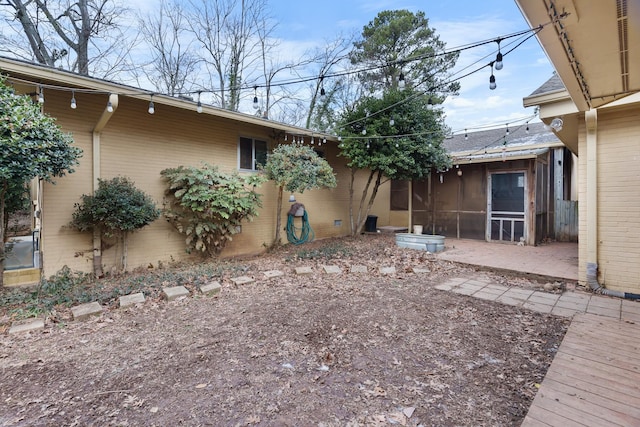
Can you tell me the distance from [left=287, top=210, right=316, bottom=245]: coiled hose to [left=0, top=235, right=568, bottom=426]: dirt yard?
3.92 metres

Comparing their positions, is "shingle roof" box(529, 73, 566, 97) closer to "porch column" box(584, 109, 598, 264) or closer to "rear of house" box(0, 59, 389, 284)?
"porch column" box(584, 109, 598, 264)

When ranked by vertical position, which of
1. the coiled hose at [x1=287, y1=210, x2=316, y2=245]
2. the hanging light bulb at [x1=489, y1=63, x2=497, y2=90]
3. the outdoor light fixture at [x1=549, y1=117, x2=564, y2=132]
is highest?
the hanging light bulb at [x1=489, y1=63, x2=497, y2=90]

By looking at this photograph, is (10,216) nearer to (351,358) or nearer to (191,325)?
(191,325)

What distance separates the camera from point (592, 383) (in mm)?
2047

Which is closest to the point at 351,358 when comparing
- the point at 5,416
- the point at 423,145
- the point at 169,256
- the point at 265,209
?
the point at 5,416

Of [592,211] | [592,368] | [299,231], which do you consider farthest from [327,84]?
[592,368]

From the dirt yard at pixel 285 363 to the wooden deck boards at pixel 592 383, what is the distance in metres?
0.15

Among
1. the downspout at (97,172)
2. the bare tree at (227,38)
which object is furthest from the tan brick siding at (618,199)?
the bare tree at (227,38)

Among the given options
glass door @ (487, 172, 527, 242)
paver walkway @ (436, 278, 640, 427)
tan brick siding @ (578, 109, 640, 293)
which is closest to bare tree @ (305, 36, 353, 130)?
glass door @ (487, 172, 527, 242)

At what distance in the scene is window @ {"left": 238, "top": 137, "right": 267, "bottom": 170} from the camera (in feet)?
23.2

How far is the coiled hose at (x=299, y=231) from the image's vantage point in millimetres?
8039

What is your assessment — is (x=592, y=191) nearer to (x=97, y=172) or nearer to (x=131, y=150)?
(x=131, y=150)

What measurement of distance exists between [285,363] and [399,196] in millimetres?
9809

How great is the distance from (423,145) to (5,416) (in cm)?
814
